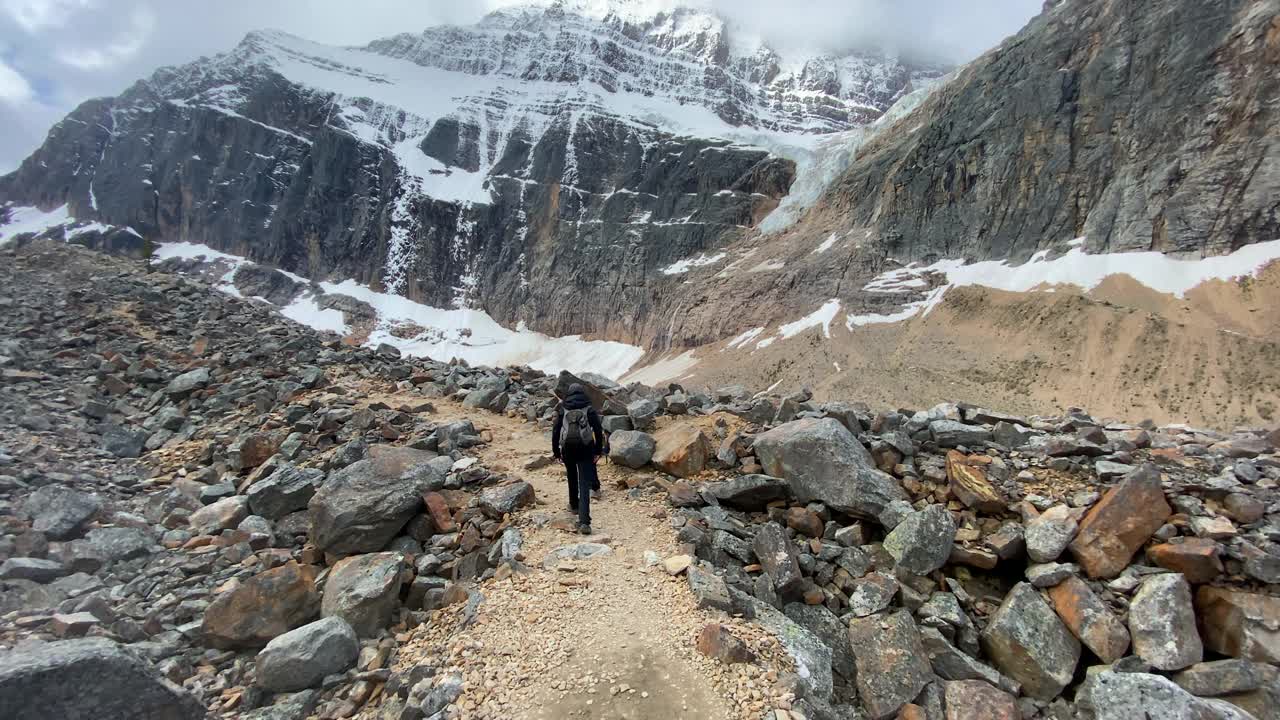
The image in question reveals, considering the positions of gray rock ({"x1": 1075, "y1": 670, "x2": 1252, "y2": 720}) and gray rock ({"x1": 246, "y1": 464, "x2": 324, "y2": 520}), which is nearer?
gray rock ({"x1": 1075, "y1": 670, "x2": 1252, "y2": 720})

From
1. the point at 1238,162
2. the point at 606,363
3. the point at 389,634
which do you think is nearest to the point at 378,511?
the point at 389,634

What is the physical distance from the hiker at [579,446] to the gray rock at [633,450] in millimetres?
1238

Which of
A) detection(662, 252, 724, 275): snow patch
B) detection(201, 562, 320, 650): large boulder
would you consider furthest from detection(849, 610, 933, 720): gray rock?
detection(662, 252, 724, 275): snow patch

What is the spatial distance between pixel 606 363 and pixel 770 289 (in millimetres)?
31317

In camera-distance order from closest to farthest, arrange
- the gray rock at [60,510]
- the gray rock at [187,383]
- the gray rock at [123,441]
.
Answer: the gray rock at [60,510] → the gray rock at [123,441] → the gray rock at [187,383]

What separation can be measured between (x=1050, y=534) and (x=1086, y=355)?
140 feet

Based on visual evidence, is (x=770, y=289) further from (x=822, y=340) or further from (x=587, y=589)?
(x=587, y=589)

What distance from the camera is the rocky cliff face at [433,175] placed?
101m

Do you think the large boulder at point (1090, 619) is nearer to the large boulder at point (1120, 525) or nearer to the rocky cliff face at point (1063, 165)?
the large boulder at point (1120, 525)

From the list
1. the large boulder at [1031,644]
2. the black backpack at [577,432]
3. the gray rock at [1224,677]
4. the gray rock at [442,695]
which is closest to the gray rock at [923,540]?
the large boulder at [1031,644]

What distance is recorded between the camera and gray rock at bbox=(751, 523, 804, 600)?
584 cm

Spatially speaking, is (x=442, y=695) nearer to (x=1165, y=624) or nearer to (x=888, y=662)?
(x=888, y=662)

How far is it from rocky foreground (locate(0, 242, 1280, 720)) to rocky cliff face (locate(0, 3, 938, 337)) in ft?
273

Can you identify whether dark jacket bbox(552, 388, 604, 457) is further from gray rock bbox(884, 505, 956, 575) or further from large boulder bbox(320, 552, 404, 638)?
gray rock bbox(884, 505, 956, 575)
